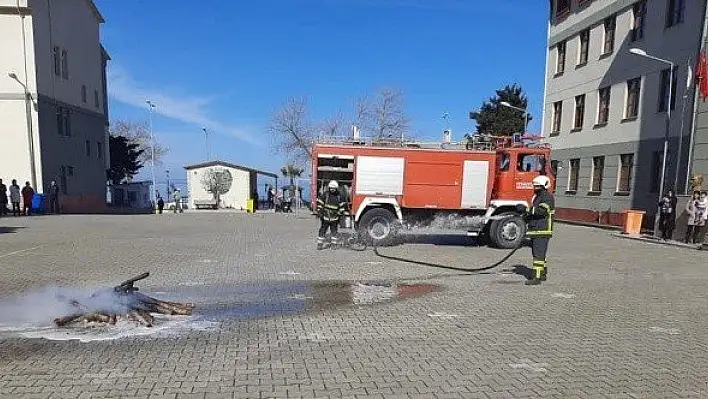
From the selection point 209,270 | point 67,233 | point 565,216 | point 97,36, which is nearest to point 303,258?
point 209,270

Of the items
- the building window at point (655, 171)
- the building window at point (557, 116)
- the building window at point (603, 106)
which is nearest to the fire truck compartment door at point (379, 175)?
the building window at point (655, 171)

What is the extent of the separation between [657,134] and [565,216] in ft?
23.1

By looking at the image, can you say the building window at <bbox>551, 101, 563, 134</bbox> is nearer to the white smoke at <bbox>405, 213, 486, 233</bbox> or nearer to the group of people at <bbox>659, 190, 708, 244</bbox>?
the group of people at <bbox>659, 190, 708, 244</bbox>

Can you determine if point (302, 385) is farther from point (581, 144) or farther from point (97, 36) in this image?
point (97, 36)

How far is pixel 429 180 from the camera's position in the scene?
43.0 ft

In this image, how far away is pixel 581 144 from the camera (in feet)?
82.9

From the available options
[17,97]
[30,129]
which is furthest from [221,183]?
[17,97]

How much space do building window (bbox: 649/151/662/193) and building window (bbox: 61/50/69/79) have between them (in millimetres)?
31300

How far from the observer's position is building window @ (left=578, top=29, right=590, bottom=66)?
997 inches

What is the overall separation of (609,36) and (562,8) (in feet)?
17.4

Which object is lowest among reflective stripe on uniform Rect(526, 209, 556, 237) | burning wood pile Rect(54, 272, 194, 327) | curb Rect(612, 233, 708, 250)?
curb Rect(612, 233, 708, 250)

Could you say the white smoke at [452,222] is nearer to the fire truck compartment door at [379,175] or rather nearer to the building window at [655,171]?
the fire truck compartment door at [379,175]

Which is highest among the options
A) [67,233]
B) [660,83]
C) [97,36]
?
[97,36]

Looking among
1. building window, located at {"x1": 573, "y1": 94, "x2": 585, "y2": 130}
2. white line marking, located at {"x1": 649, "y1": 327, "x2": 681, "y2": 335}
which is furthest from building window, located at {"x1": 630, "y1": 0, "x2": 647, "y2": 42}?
white line marking, located at {"x1": 649, "y1": 327, "x2": 681, "y2": 335}
